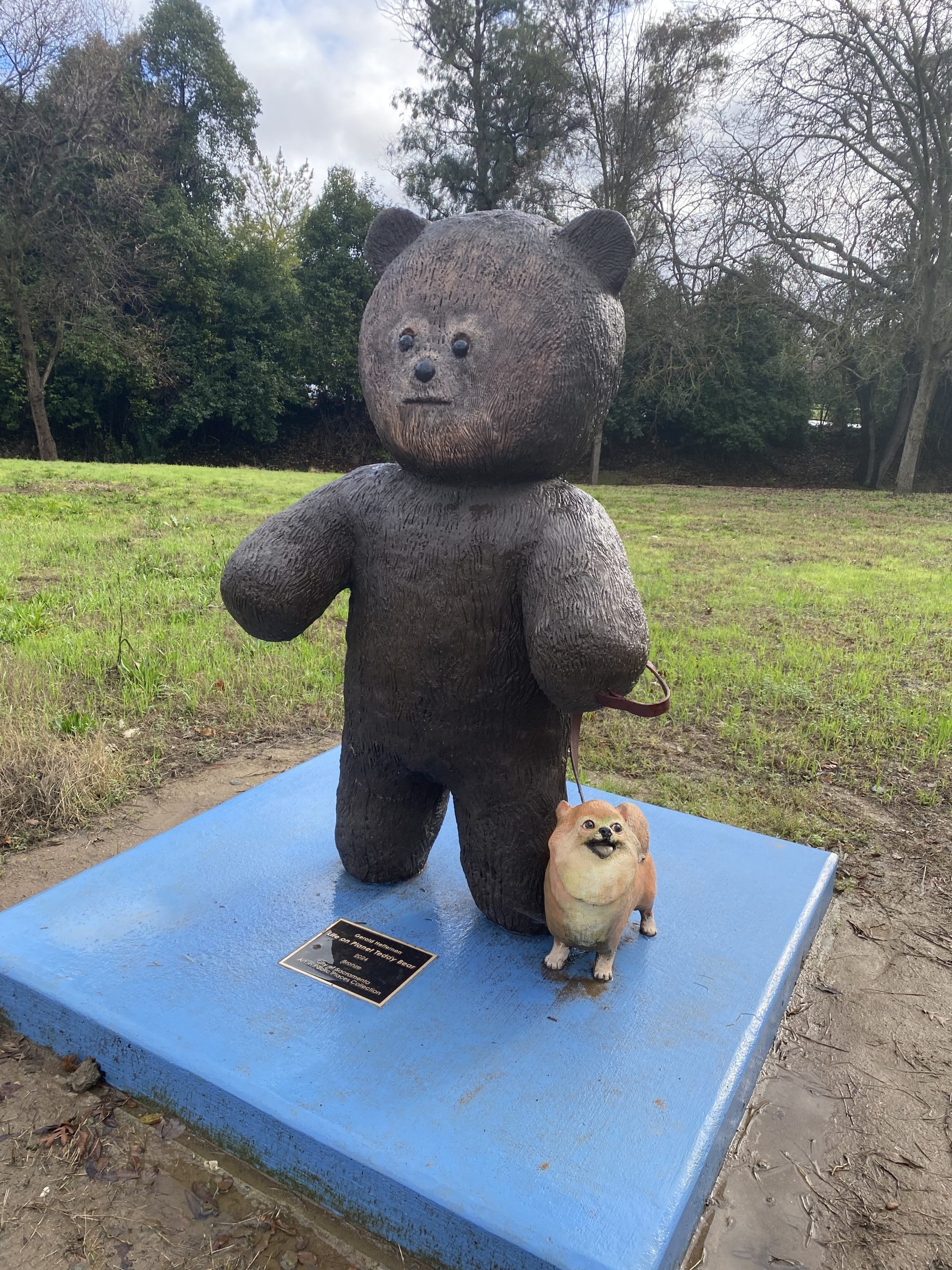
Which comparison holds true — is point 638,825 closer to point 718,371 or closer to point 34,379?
point 34,379

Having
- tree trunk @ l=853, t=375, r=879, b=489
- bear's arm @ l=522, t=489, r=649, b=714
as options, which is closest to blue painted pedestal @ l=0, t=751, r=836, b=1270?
bear's arm @ l=522, t=489, r=649, b=714

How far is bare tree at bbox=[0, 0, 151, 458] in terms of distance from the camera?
1436 centimetres

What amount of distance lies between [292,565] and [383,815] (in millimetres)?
756

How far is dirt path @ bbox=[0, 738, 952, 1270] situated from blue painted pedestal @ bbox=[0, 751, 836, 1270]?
2.7 inches

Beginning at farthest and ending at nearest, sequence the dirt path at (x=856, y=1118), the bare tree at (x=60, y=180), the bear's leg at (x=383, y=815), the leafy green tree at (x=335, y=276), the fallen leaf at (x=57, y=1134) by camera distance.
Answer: the leafy green tree at (x=335, y=276)
the bare tree at (x=60, y=180)
the bear's leg at (x=383, y=815)
the fallen leaf at (x=57, y=1134)
the dirt path at (x=856, y=1118)

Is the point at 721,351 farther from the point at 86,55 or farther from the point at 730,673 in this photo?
the point at 730,673

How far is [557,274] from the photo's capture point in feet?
5.66

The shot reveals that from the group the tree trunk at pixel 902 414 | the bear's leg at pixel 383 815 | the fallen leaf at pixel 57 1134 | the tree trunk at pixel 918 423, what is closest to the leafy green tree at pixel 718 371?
the tree trunk at pixel 902 414

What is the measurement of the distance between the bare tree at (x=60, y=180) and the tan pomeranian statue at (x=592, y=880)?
1632cm

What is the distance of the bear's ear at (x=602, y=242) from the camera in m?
1.78

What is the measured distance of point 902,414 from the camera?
18.8m

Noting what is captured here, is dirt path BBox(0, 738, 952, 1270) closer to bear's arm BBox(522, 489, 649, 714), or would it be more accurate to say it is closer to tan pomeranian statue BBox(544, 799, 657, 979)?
tan pomeranian statue BBox(544, 799, 657, 979)

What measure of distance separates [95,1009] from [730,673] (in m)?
3.71

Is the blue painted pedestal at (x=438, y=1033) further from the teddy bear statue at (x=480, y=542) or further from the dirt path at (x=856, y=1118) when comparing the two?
the teddy bear statue at (x=480, y=542)
